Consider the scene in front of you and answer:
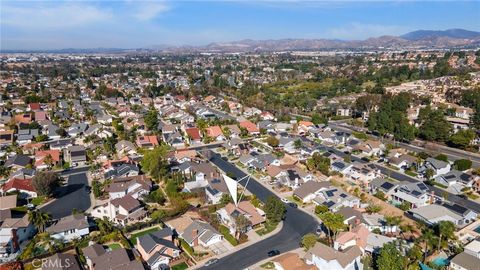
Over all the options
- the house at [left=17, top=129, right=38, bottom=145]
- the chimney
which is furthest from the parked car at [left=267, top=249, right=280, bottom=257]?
the house at [left=17, top=129, right=38, bottom=145]

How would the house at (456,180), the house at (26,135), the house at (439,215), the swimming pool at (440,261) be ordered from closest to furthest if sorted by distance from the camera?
the swimming pool at (440,261) → the house at (439,215) → the house at (456,180) → the house at (26,135)

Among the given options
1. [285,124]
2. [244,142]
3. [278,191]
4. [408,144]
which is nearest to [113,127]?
[244,142]

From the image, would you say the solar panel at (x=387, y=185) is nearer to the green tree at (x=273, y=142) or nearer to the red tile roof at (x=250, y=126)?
the green tree at (x=273, y=142)

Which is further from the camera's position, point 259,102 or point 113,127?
point 259,102

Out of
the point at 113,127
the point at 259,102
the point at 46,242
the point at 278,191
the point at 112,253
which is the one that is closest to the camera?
the point at 112,253

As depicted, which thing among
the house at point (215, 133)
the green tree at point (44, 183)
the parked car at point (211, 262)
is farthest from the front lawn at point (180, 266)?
the house at point (215, 133)

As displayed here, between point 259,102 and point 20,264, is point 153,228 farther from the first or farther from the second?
point 259,102
